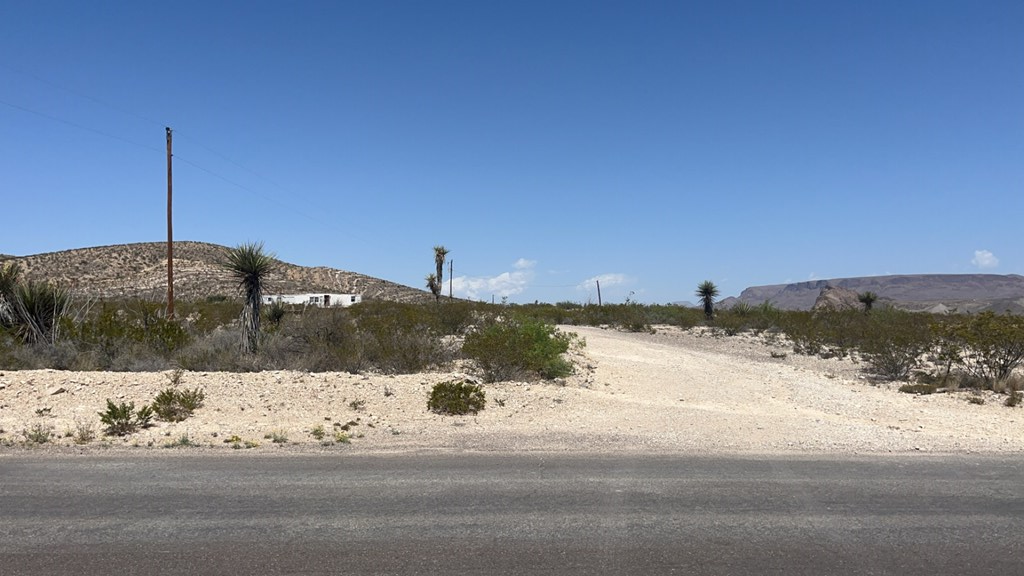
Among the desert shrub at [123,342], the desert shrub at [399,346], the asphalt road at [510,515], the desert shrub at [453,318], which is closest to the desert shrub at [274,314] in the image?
the desert shrub at [399,346]

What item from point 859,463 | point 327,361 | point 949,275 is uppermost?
point 949,275

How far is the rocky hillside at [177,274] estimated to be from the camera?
68250 mm

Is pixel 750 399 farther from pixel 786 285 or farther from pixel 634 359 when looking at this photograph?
pixel 786 285

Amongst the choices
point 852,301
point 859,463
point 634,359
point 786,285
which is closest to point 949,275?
point 786,285

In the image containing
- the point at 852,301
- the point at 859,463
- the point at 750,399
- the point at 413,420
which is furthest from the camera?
the point at 852,301

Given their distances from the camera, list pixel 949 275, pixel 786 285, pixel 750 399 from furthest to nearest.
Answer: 1. pixel 786 285
2. pixel 949 275
3. pixel 750 399

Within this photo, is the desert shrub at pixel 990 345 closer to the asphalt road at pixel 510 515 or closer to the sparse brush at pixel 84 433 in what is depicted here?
the asphalt road at pixel 510 515

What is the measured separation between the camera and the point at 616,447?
945 cm

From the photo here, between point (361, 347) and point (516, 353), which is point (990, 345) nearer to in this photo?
point (516, 353)

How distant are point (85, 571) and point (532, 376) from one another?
11075 mm

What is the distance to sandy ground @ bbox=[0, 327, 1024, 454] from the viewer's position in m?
9.65

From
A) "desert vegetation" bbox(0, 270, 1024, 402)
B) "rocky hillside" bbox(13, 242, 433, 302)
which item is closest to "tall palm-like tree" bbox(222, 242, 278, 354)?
"desert vegetation" bbox(0, 270, 1024, 402)

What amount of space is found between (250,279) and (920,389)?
16.4 m

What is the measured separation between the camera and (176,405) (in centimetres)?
1161
